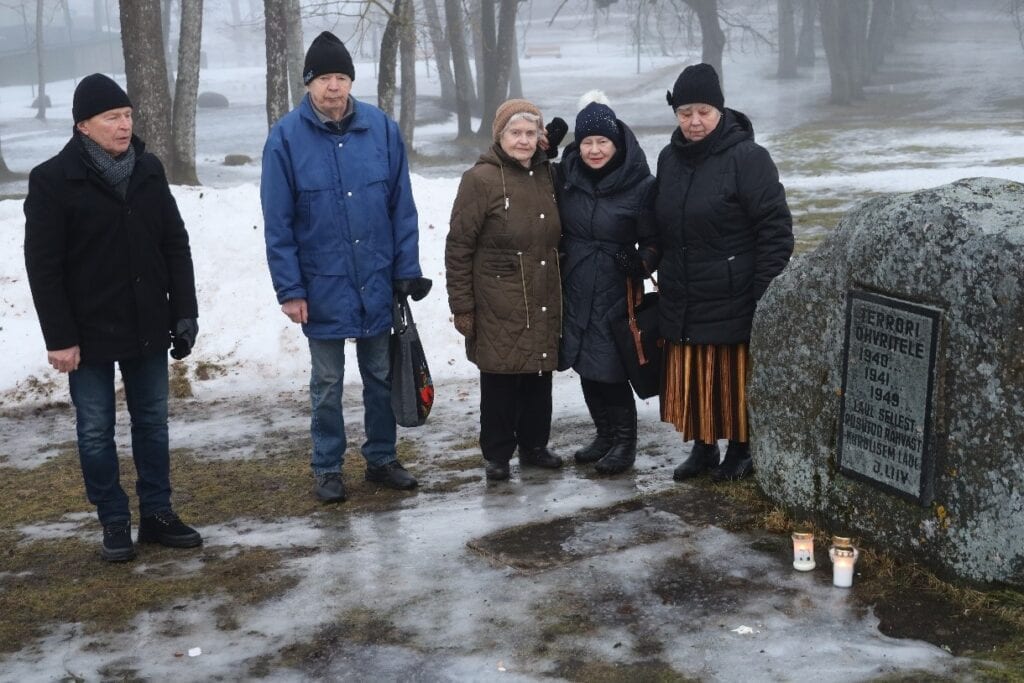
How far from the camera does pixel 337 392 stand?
228 inches

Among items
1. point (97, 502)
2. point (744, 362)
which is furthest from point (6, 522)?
point (744, 362)

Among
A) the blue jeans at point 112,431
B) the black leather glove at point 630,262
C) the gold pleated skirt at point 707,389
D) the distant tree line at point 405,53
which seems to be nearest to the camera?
the blue jeans at point 112,431

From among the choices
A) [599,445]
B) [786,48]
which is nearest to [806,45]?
[786,48]

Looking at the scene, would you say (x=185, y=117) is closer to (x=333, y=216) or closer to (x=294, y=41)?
(x=294, y=41)

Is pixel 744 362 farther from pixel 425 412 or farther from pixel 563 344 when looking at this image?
pixel 425 412

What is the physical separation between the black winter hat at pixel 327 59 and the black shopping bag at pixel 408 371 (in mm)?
1069

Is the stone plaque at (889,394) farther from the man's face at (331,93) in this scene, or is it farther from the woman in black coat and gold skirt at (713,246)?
the man's face at (331,93)

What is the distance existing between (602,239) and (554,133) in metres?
0.55

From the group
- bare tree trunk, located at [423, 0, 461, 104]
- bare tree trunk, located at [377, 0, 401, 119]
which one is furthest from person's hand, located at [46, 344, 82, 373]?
bare tree trunk, located at [423, 0, 461, 104]

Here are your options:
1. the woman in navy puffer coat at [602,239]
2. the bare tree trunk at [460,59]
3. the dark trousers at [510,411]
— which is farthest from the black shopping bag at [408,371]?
the bare tree trunk at [460,59]

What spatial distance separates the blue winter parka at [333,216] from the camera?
555 centimetres

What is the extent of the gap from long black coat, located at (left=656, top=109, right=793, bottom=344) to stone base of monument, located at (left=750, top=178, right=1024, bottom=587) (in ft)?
0.82

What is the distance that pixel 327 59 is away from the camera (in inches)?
216

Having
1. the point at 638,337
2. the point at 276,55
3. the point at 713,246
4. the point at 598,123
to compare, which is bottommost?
the point at 638,337
